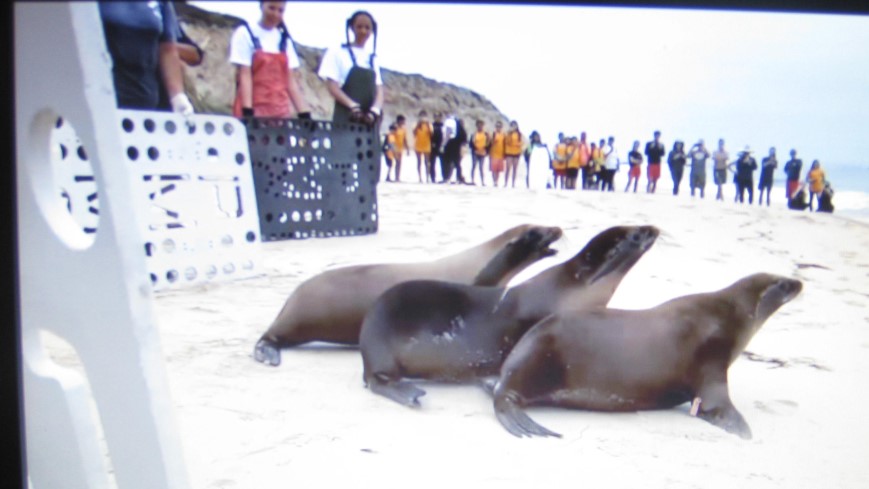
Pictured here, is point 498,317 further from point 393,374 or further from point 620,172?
point 620,172

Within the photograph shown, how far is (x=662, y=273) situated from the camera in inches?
70.4

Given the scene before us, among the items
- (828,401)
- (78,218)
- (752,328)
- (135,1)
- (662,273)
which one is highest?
(135,1)

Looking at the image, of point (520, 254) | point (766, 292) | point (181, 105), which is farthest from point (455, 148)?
point (766, 292)

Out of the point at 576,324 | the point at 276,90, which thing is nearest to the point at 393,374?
the point at 576,324

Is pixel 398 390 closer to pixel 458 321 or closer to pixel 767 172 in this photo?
pixel 458 321

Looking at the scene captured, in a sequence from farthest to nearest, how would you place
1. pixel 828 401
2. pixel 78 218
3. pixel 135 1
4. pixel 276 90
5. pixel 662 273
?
pixel 662 273
pixel 828 401
pixel 78 218
pixel 276 90
pixel 135 1

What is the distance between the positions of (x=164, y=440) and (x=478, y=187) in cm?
80

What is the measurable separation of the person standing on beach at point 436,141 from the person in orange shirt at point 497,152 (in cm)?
10

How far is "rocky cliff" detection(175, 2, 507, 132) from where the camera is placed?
3.70 feet

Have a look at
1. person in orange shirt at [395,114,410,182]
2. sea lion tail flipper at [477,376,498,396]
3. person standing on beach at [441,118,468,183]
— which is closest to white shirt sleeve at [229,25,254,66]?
person in orange shirt at [395,114,410,182]

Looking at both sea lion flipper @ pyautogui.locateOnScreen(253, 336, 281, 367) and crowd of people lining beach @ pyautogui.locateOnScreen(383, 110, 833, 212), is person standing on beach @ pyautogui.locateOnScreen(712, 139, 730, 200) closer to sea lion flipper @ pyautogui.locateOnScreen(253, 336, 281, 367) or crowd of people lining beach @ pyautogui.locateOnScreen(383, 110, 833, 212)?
crowd of people lining beach @ pyautogui.locateOnScreen(383, 110, 833, 212)

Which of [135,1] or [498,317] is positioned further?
[498,317]

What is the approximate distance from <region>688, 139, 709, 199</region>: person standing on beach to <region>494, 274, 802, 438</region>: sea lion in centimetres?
33

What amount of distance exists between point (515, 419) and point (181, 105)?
929 millimetres
